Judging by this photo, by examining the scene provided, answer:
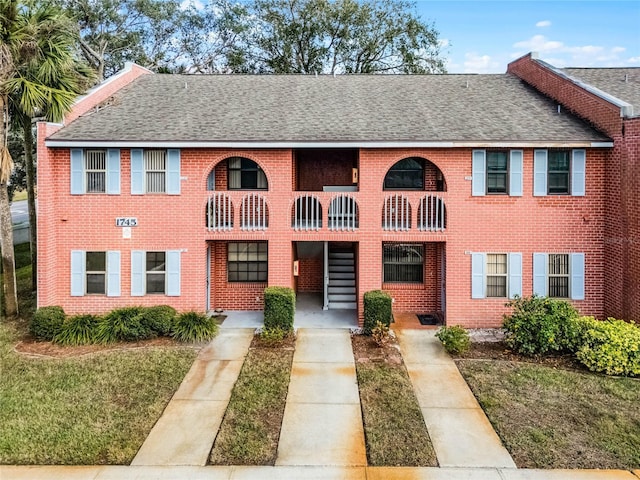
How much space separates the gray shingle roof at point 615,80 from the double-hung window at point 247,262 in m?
12.8

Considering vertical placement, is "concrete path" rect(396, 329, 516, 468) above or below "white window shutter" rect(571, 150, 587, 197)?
below

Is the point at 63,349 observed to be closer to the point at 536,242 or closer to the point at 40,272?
the point at 40,272

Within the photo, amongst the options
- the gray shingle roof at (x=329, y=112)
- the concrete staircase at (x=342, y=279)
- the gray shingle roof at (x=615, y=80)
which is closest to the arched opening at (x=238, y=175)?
the gray shingle roof at (x=329, y=112)

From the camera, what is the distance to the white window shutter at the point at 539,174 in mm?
12891

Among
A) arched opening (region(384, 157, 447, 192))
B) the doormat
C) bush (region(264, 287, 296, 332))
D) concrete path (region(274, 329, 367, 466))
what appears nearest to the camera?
concrete path (region(274, 329, 367, 466))

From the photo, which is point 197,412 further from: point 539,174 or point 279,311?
point 539,174

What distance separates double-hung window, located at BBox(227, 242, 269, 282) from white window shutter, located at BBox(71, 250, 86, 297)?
443 centimetres

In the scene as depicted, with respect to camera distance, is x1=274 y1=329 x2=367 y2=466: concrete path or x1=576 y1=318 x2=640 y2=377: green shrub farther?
x1=576 y1=318 x2=640 y2=377: green shrub

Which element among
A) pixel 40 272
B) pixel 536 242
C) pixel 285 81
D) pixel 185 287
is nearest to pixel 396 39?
pixel 285 81

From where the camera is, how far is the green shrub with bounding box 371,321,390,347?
11516mm

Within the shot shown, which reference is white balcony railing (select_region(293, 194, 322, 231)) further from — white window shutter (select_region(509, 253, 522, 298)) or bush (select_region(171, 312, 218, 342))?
white window shutter (select_region(509, 253, 522, 298))

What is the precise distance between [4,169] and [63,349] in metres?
5.67

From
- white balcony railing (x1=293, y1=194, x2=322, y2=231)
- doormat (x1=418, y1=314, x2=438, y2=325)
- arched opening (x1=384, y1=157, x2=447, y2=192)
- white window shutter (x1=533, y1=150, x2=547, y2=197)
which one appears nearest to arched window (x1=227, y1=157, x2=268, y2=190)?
white balcony railing (x1=293, y1=194, x2=322, y2=231)

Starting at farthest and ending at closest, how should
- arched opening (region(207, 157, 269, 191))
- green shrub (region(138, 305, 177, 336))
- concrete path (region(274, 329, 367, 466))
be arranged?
arched opening (region(207, 157, 269, 191))
green shrub (region(138, 305, 177, 336))
concrete path (region(274, 329, 367, 466))
